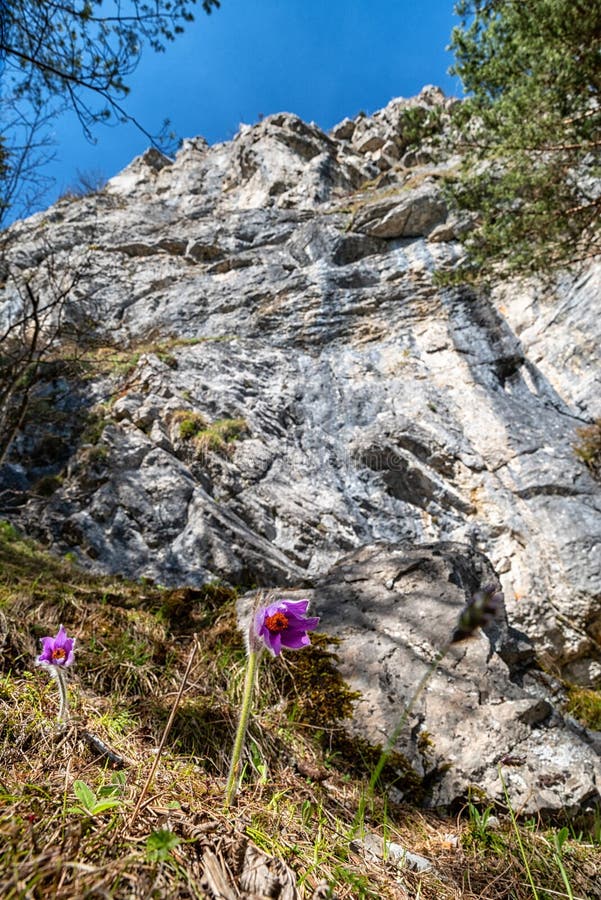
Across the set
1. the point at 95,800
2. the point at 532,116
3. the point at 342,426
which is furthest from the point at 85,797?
the point at 532,116

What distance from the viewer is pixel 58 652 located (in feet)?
5.32

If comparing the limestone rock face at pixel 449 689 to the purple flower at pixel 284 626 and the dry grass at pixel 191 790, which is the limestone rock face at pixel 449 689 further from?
the purple flower at pixel 284 626

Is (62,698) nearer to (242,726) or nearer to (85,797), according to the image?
(85,797)

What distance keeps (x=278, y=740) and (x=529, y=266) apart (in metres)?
7.82

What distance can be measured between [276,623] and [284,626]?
28 millimetres

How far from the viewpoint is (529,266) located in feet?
24.1

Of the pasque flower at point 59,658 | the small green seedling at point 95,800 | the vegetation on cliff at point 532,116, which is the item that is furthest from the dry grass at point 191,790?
the vegetation on cliff at point 532,116

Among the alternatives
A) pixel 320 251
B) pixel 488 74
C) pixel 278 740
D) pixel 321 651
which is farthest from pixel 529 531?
pixel 320 251

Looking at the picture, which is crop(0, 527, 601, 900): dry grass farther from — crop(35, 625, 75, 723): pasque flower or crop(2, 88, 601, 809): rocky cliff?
crop(2, 88, 601, 809): rocky cliff

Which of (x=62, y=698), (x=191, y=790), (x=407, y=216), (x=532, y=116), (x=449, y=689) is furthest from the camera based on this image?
(x=407, y=216)

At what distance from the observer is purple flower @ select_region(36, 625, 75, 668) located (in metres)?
1.61

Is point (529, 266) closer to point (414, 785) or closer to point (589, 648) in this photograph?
point (589, 648)

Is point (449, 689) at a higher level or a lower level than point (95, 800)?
lower

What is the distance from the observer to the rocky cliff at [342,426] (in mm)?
5480
